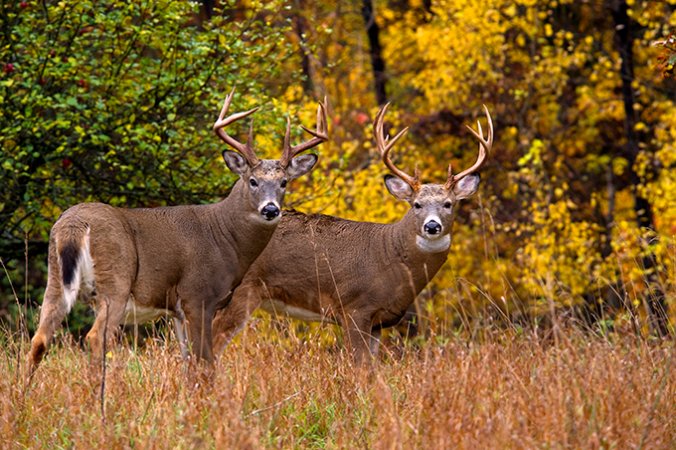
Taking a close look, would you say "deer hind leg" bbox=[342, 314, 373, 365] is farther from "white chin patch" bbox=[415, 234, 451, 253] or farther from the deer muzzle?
the deer muzzle

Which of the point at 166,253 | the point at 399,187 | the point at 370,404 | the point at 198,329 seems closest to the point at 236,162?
the point at 166,253

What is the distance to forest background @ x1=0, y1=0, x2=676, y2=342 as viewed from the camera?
9.06 metres

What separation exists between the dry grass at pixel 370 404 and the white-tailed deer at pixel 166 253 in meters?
0.46

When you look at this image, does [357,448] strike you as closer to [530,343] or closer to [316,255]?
[530,343]

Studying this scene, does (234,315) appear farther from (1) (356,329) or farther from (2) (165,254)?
(2) (165,254)

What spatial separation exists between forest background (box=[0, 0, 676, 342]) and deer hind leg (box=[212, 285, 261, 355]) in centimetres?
144

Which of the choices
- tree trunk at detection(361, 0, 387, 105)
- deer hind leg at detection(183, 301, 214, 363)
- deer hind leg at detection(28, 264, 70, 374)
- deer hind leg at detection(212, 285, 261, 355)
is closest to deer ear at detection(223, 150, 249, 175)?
deer hind leg at detection(212, 285, 261, 355)

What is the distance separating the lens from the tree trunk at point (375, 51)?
1798 centimetres

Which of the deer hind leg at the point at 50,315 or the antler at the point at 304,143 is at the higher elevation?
the antler at the point at 304,143

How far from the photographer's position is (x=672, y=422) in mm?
5051

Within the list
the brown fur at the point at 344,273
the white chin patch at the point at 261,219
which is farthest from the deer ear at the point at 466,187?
the white chin patch at the point at 261,219

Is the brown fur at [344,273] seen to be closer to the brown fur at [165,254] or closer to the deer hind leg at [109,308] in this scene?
the brown fur at [165,254]

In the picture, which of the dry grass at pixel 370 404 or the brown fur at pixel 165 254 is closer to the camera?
the dry grass at pixel 370 404

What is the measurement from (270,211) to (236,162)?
52 centimetres
